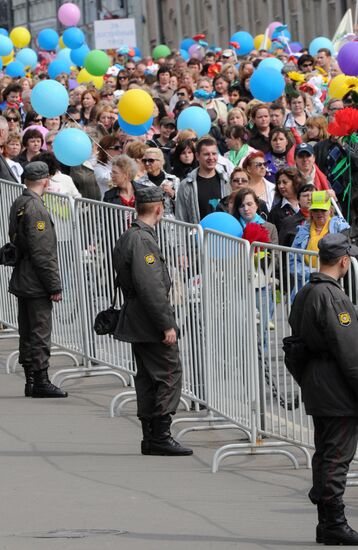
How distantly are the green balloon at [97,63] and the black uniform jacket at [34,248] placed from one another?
47.9 ft

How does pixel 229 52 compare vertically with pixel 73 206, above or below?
above

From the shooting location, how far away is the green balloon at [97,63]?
27.2 m

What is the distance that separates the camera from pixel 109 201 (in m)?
14.0

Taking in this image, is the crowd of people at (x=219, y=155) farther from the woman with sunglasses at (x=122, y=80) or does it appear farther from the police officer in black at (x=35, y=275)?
the woman with sunglasses at (x=122, y=80)

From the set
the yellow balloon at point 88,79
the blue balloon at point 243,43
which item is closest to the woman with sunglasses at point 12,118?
the yellow balloon at point 88,79

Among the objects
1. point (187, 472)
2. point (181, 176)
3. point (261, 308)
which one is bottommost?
point (187, 472)

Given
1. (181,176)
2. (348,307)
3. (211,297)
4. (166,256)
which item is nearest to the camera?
(348,307)

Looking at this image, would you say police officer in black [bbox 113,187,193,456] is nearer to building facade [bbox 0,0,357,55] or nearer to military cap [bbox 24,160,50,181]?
military cap [bbox 24,160,50,181]

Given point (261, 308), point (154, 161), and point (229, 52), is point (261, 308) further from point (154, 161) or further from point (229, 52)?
point (229, 52)

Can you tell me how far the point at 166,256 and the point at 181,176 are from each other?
178 inches

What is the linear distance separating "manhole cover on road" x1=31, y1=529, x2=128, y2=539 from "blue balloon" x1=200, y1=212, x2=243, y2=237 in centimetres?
353

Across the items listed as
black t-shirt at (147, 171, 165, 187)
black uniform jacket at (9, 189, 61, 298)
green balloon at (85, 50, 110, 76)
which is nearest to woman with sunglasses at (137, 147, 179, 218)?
black t-shirt at (147, 171, 165, 187)

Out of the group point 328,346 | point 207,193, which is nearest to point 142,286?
point 328,346

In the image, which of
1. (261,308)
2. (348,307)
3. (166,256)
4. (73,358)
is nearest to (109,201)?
(73,358)
